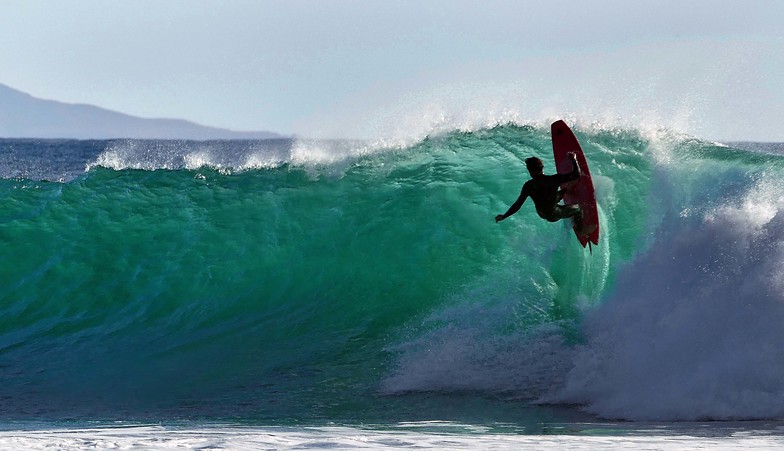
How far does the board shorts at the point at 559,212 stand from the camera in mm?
7754

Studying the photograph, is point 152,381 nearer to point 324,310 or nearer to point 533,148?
point 324,310

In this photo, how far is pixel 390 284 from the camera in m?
10.4

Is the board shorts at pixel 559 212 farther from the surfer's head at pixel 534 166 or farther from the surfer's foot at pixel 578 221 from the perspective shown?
the surfer's head at pixel 534 166

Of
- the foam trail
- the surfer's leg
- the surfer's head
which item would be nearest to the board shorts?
the surfer's leg

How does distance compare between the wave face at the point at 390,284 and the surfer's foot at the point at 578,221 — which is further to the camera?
the surfer's foot at the point at 578,221

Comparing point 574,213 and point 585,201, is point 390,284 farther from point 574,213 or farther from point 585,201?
point 574,213

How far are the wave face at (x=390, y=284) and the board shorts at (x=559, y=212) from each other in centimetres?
94

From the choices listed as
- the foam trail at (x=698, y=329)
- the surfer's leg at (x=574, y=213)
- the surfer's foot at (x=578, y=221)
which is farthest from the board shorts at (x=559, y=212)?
the foam trail at (x=698, y=329)

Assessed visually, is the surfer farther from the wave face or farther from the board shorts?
the wave face

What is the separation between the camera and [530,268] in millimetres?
9859

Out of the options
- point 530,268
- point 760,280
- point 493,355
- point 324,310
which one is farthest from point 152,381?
point 760,280

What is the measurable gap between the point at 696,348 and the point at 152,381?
15.5ft

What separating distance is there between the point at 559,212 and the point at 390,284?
9.95ft

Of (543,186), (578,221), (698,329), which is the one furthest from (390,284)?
(698,329)
